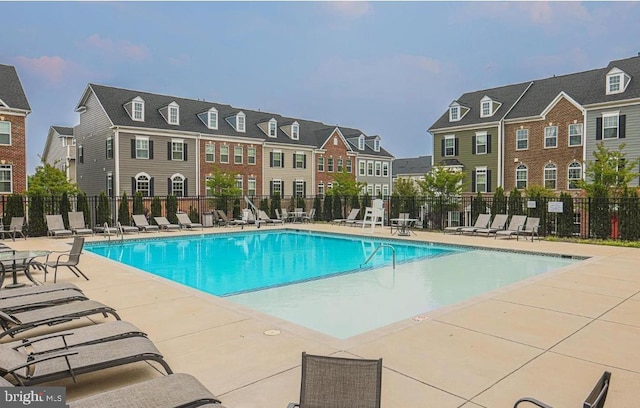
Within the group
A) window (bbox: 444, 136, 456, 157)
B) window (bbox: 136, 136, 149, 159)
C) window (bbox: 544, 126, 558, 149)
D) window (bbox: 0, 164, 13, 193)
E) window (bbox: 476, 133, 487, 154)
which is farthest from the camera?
window (bbox: 444, 136, 456, 157)

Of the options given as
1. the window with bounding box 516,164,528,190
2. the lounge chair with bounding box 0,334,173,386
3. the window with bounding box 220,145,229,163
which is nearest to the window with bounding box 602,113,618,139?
the window with bounding box 516,164,528,190

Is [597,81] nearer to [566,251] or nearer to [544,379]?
[566,251]

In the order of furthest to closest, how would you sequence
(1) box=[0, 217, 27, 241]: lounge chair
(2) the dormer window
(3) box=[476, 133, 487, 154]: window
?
(3) box=[476, 133, 487, 154]: window
(2) the dormer window
(1) box=[0, 217, 27, 241]: lounge chair

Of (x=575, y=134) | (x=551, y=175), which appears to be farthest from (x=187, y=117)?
(x=575, y=134)

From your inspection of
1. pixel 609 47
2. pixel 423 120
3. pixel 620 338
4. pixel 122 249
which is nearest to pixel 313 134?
pixel 122 249

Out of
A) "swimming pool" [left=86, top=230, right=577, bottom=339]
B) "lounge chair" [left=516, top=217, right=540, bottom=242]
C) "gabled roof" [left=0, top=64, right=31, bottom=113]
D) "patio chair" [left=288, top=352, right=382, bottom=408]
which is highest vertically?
"gabled roof" [left=0, top=64, right=31, bottom=113]

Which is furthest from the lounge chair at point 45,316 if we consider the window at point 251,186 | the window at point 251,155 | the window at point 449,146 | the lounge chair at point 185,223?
the window at point 449,146

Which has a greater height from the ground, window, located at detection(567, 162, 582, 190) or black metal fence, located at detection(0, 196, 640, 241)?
window, located at detection(567, 162, 582, 190)

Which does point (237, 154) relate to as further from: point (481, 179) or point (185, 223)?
point (481, 179)

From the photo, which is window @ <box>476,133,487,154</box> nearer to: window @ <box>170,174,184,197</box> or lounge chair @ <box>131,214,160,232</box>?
window @ <box>170,174,184,197</box>

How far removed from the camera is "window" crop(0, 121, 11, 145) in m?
23.5

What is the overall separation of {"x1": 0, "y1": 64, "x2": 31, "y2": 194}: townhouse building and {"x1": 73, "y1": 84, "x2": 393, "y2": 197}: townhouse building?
15.9ft

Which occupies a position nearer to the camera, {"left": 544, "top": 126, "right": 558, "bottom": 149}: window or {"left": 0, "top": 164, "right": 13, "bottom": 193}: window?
{"left": 0, "top": 164, "right": 13, "bottom": 193}: window

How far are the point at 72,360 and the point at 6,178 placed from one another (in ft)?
82.0
